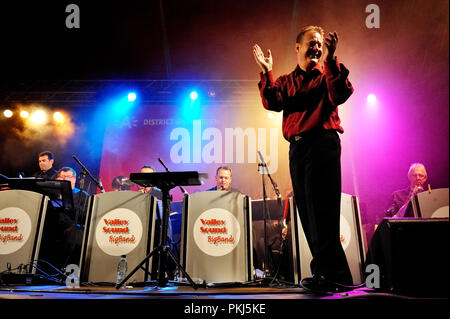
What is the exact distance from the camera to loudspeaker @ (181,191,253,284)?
3.20 metres

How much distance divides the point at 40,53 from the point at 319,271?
7208mm

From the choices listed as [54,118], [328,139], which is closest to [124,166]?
[54,118]

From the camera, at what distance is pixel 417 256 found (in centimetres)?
195

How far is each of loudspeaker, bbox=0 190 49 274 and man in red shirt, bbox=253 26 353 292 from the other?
2934 millimetres

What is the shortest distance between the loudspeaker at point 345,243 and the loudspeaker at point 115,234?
5.02ft

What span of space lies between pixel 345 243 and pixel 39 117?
9354 mm

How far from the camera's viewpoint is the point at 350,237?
3.38m

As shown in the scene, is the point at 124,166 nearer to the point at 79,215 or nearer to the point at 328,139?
the point at 79,215

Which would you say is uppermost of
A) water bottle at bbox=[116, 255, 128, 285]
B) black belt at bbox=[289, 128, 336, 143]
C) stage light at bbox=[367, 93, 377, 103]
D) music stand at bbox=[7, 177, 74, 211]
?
stage light at bbox=[367, 93, 377, 103]

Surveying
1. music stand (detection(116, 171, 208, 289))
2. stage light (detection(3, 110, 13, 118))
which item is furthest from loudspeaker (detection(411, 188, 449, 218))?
stage light (detection(3, 110, 13, 118))

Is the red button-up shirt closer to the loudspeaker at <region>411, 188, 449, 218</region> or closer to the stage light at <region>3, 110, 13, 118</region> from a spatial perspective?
the loudspeaker at <region>411, 188, 449, 218</region>

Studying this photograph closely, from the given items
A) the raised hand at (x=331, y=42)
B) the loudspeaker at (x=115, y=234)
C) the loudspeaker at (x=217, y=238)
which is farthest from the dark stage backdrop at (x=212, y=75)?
the loudspeaker at (x=115, y=234)

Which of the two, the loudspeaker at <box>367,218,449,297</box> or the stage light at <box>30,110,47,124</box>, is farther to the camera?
the stage light at <box>30,110,47,124</box>
